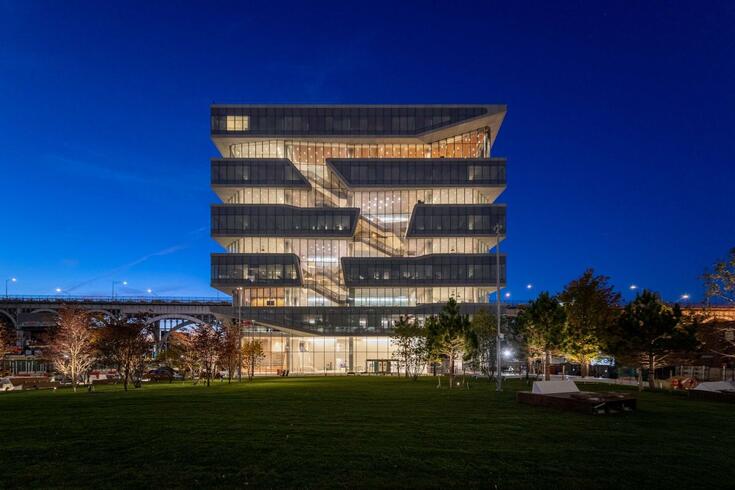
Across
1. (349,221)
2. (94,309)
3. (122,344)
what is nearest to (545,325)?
(122,344)

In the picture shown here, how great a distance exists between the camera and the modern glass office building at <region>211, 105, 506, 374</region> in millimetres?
83438

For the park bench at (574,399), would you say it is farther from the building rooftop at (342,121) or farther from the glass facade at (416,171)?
the building rooftop at (342,121)

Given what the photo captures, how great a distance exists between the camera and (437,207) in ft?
281

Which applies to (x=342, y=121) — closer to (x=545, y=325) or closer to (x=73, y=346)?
(x=545, y=325)

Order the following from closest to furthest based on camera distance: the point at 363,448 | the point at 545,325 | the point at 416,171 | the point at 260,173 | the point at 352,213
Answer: the point at 363,448 → the point at 545,325 → the point at 352,213 → the point at 260,173 → the point at 416,171

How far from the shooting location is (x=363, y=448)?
1310 centimetres

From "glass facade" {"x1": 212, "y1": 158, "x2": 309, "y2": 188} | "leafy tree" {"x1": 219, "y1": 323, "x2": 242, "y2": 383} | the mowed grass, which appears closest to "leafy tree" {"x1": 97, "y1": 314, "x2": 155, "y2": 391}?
"leafy tree" {"x1": 219, "y1": 323, "x2": 242, "y2": 383}

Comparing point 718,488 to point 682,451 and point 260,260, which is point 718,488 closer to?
point 682,451

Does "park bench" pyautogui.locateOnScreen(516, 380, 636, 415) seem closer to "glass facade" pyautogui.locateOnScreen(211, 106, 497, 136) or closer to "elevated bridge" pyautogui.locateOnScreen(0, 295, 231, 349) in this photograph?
"glass facade" pyautogui.locateOnScreen(211, 106, 497, 136)

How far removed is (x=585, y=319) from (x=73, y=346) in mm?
38517

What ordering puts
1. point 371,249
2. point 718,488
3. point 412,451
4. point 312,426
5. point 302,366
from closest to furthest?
point 718,488
point 412,451
point 312,426
point 302,366
point 371,249

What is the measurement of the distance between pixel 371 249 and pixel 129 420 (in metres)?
71.9

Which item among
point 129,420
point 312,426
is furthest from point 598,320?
point 129,420

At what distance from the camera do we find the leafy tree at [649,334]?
1355 inches
